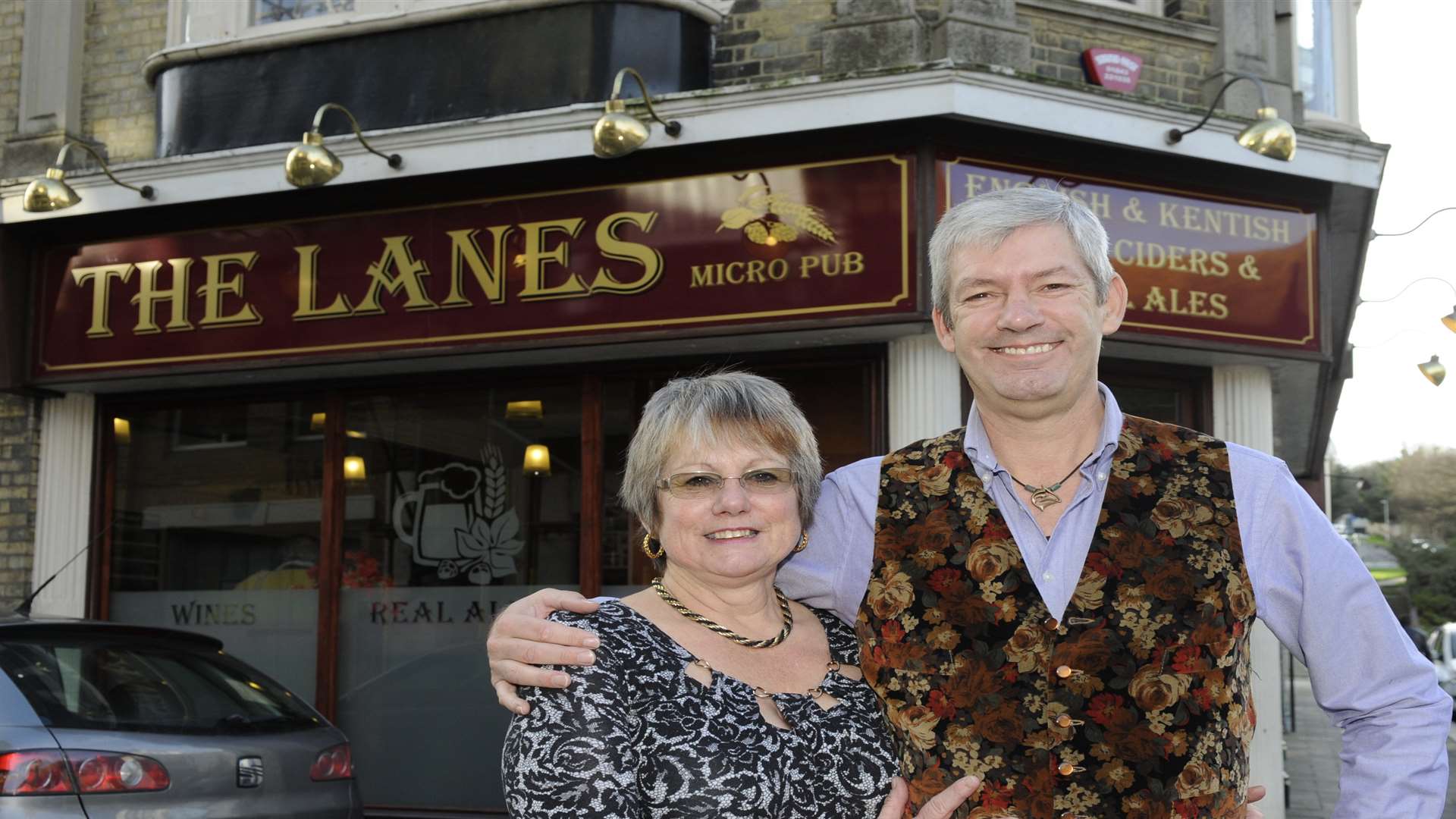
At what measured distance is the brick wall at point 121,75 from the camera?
27.7 feet

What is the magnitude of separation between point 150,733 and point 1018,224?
3.76 meters

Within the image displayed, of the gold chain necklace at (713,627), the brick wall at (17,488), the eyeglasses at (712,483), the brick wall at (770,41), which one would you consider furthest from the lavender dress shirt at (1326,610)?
the brick wall at (17,488)

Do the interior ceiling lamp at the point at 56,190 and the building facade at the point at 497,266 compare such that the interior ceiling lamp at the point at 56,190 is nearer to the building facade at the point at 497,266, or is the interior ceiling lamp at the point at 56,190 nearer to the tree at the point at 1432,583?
the building facade at the point at 497,266

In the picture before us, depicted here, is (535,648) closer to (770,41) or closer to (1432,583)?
(770,41)

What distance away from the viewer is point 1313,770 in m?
12.0

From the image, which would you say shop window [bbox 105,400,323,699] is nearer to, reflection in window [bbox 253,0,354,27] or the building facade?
the building facade

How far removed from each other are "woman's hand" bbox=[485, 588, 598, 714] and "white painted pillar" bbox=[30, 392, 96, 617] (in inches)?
283

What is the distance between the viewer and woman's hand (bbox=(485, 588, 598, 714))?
215 cm

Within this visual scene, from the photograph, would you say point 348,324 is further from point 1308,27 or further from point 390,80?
point 1308,27

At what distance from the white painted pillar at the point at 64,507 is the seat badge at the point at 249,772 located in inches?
162

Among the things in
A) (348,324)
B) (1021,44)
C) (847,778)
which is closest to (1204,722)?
(847,778)

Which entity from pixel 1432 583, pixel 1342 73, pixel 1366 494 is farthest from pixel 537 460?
pixel 1366 494

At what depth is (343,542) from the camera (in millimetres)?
8070

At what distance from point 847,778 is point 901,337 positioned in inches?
184
